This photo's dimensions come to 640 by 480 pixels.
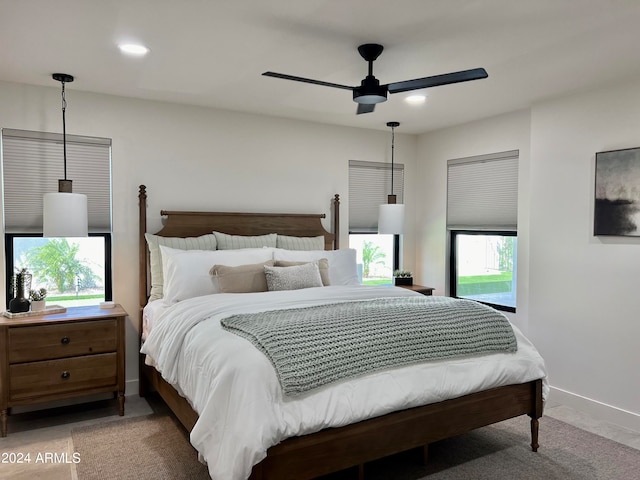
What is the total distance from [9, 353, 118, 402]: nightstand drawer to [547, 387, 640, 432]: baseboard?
3.41 meters

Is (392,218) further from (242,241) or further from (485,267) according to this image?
(242,241)

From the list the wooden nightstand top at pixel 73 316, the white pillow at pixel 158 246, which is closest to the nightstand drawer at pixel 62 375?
the wooden nightstand top at pixel 73 316

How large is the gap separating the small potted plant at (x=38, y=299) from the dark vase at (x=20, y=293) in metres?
0.05

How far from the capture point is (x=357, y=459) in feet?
7.54

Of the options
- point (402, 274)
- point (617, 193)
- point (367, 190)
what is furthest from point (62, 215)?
point (617, 193)

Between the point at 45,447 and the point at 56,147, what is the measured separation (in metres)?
2.15

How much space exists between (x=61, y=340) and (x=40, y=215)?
102cm

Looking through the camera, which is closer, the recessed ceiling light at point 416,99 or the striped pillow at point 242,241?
the recessed ceiling light at point 416,99

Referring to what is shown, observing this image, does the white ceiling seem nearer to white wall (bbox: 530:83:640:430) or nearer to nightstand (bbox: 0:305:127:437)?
white wall (bbox: 530:83:640:430)

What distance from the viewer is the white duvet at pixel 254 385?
2.01 meters

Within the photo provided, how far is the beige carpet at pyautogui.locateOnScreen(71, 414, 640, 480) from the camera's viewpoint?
2.69m

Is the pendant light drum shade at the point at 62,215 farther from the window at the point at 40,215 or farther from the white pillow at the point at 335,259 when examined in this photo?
the white pillow at the point at 335,259

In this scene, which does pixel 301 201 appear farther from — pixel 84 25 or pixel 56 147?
pixel 84 25

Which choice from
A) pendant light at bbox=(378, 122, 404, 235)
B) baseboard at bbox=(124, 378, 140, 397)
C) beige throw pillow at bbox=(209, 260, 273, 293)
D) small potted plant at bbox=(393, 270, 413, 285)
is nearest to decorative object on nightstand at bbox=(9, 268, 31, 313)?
baseboard at bbox=(124, 378, 140, 397)
